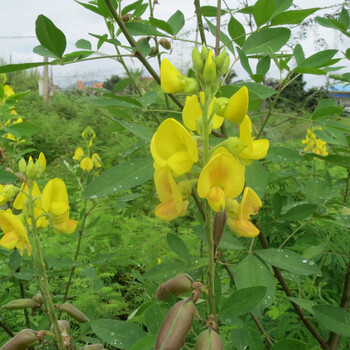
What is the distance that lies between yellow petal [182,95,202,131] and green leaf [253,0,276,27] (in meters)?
0.32

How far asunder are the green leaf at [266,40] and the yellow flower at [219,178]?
0.43 metres

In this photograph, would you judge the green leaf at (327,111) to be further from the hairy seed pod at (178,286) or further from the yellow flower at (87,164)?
the yellow flower at (87,164)

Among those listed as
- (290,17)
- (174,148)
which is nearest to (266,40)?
(290,17)

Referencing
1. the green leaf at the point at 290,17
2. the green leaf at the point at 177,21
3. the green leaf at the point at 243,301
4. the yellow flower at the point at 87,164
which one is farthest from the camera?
the yellow flower at the point at 87,164

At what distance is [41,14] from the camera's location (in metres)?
0.70

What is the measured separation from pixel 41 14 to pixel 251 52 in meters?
0.48

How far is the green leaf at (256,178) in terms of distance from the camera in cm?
75

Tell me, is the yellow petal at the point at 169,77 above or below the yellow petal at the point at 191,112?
above

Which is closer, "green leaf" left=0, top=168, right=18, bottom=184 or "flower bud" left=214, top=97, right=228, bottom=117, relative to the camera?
"flower bud" left=214, top=97, right=228, bottom=117

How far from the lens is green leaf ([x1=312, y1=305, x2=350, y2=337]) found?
711 millimetres

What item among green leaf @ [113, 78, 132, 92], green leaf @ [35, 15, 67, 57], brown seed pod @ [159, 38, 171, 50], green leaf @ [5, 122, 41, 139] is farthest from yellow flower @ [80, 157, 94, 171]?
green leaf @ [35, 15, 67, 57]

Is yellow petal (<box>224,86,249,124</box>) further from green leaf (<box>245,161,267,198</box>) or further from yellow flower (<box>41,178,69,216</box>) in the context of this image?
yellow flower (<box>41,178,69,216</box>)

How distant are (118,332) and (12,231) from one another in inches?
14.8

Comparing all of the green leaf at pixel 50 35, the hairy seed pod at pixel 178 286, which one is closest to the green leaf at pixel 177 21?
the green leaf at pixel 50 35
